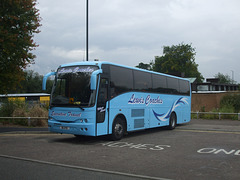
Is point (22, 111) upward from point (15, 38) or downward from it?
downward

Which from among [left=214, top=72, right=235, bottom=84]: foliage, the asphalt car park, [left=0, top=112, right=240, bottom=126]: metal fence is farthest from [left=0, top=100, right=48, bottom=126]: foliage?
[left=214, top=72, right=235, bottom=84]: foliage

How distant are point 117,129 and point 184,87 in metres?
8.57

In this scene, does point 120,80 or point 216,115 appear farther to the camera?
point 216,115

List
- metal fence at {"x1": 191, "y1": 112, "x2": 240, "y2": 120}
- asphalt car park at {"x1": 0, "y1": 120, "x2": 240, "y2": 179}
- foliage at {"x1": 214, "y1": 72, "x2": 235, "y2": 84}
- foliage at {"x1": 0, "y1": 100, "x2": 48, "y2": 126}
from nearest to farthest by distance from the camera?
asphalt car park at {"x1": 0, "y1": 120, "x2": 240, "y2": 179}, foliage at {"x1": 0, "y1": 100, "x2": 48, "y2": 126}, metal fence at {"x1": 191, "y1": 112, "x2": 240, "y2": 120}, foliage at {"x1": 214, "y1": 72, "x2": 235, "y2": 84}

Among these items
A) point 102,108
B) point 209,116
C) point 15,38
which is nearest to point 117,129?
point 102,108

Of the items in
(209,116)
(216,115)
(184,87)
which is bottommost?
(209,116)

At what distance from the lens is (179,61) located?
2643 inches

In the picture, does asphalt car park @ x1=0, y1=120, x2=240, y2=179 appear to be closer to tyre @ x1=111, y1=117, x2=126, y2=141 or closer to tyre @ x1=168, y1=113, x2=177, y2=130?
tyre @ x1=111, y1=117, x2=126, y2=141

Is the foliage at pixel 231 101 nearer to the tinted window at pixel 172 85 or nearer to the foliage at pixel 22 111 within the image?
the tinted window at pixel 172 85

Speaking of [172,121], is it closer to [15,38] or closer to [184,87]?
[184,87]

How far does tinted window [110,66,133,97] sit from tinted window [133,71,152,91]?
0.49 meters

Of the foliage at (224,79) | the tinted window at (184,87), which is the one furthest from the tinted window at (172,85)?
the foliage at (224,79)

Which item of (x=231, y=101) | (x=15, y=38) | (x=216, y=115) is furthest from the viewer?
(x=231, y=101)

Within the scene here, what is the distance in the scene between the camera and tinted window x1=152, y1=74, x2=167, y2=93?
50.2 feet
